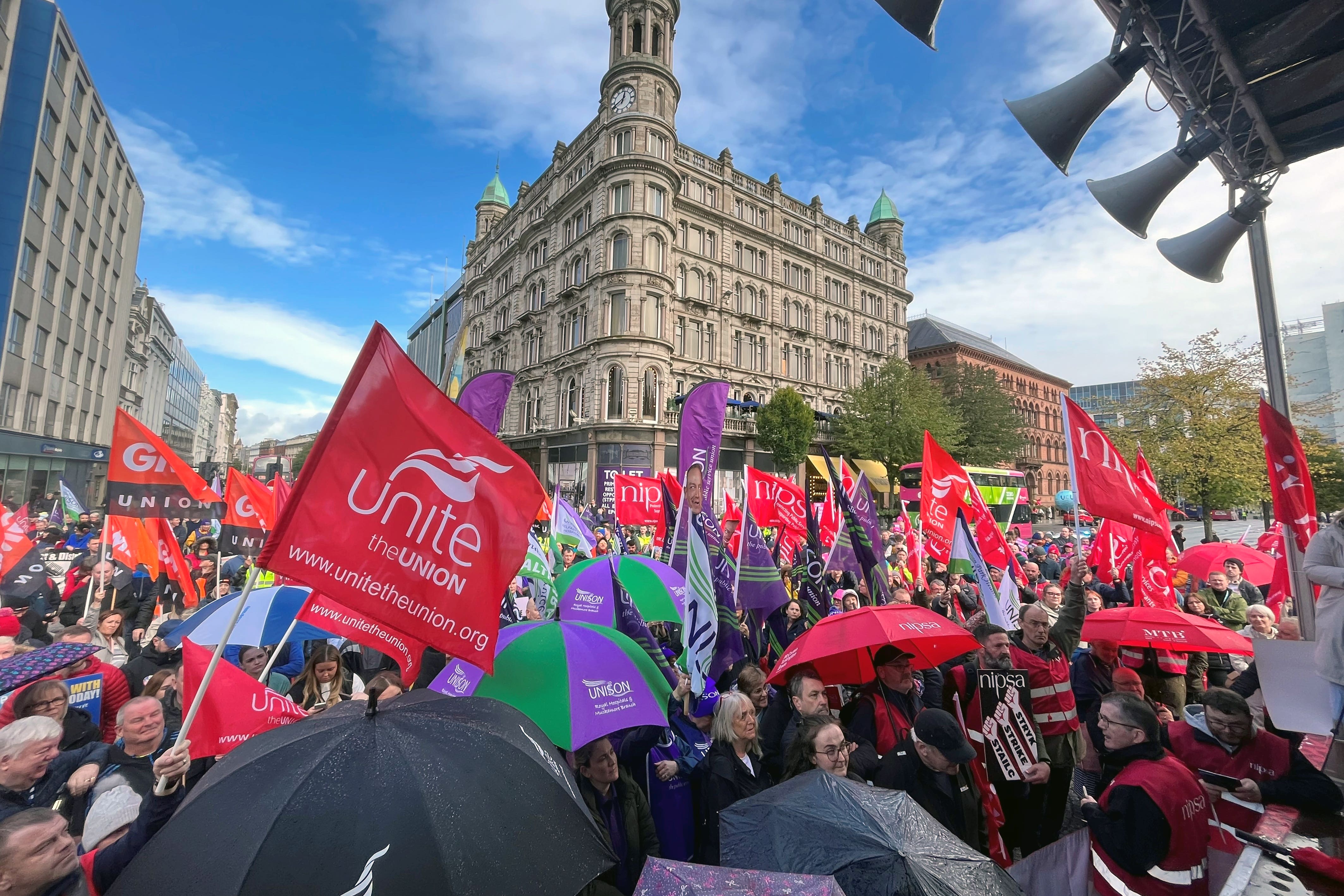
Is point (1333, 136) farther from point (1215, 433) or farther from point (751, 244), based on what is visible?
point (751, 244)

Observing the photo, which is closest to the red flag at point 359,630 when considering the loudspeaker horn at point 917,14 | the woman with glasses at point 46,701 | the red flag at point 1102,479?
the woman with glasses at point 46,701

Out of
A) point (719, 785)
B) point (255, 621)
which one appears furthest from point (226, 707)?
point (719, 785)

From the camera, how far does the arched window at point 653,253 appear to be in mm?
36531

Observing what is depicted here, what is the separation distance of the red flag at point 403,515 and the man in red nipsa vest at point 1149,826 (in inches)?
113

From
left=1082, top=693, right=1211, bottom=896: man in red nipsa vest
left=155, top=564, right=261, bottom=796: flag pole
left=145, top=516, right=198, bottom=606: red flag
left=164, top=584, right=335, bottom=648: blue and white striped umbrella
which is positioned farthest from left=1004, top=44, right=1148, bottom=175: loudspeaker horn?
left=145, top=516, right=198, bottom=606: red flag

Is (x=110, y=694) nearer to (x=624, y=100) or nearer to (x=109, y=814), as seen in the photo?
(x=109, y=814)

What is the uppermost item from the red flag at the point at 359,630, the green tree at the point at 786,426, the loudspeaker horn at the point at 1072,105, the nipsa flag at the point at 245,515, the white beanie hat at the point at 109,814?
the green tree at the point at 786,426

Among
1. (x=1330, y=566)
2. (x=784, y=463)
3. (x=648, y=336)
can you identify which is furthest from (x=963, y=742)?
(x=784, y=463)

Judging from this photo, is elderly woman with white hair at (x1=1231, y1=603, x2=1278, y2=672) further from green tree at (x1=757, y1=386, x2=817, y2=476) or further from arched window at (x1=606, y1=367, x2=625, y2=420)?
green tree at (x1=757, y1=386, x2=817, y2=476)

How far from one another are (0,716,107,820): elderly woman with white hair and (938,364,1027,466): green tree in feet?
170

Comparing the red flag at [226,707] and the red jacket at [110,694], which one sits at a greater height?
the red flag at [226,707]

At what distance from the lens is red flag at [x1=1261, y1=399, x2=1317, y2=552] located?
4582 mm

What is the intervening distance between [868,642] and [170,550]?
9.04 metres

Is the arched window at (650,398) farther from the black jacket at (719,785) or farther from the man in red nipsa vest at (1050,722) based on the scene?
the black jacket at (719,785)
